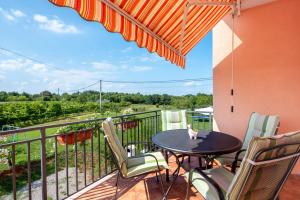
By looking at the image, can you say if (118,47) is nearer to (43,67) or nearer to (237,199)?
(43,67)

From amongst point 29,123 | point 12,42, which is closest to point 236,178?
point 12,42

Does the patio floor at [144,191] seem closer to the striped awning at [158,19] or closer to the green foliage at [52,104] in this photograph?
the striped awning at [158,19]

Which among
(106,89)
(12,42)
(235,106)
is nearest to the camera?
(235,106)

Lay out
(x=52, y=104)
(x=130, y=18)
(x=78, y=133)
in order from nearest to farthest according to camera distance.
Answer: (x=130, y=18) → (x=78, y=133) → (x=52, y=104)

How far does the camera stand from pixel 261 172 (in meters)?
1.67

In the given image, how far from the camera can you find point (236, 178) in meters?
1.71

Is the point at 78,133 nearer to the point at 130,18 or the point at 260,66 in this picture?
the point at 130,18

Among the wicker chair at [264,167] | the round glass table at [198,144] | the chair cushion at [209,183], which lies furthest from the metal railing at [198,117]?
the wicker chair at [264,167]

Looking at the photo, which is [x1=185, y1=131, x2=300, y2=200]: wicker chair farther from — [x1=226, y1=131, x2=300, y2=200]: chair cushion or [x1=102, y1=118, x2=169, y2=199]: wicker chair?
[x1=102, y1=118, x2=169, y2=199]: wicker chair

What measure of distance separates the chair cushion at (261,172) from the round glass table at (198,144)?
0.82 m

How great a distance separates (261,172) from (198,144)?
126 cm

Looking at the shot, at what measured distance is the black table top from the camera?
2.63m

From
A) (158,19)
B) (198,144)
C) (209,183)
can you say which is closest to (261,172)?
(209,183)

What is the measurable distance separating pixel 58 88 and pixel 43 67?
330 centimetres
